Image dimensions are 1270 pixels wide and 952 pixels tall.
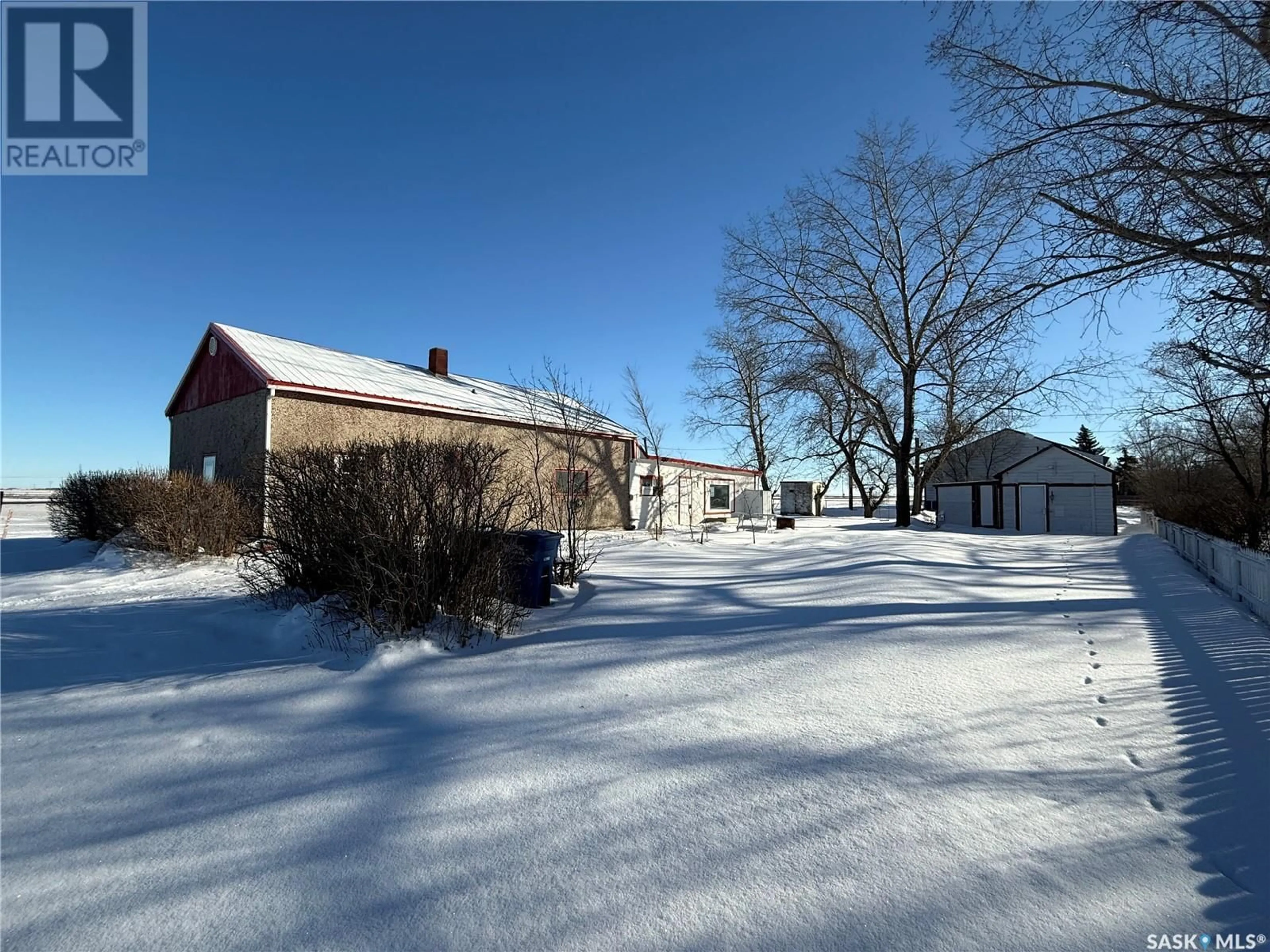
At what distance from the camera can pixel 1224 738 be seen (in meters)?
3.55

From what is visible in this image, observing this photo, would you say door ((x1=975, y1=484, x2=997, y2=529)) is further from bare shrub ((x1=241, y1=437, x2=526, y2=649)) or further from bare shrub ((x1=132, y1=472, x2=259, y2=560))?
bare shrub ((x1=132, y1=472, x2=259, y2=560))

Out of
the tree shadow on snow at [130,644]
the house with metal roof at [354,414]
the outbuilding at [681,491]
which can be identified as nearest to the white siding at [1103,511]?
the outbuilding at [681,491]

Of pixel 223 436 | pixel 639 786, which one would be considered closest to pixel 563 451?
pixel 223 436

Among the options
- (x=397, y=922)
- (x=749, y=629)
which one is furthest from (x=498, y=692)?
(x=749, y=629)

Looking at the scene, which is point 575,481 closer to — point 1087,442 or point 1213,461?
point 1213,461

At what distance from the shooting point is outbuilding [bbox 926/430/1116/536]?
78.7ft

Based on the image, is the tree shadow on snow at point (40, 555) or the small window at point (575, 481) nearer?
the tree shadow on snow at point (40, 555)

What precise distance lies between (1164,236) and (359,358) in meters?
19.1

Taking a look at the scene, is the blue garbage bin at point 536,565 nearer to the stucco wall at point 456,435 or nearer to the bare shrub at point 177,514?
the stucco wall at point 456,435

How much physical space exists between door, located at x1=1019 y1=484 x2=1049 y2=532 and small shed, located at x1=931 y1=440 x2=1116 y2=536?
0.06 feet

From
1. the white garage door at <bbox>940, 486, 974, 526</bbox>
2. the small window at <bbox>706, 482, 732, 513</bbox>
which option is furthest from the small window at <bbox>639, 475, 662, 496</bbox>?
the white garage door at <bbox>940, 486, 974, 526</bbox>

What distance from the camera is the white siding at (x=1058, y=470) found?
79.8 ft

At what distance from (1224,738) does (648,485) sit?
63.4 feet

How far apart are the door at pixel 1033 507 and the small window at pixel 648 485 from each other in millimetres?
15684
